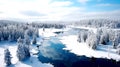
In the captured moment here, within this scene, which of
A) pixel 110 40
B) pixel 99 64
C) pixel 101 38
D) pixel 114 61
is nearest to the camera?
pixel 99 64

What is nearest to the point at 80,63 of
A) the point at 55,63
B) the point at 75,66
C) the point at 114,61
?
the point at 75,66

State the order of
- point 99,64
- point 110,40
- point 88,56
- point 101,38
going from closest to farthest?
1. point 99,64
2. point 88,56
3. point 101,38
4. point 110,40

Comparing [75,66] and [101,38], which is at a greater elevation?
[101,38]

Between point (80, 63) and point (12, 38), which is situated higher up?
point (12, 38)

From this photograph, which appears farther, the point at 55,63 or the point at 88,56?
the point at 88,56

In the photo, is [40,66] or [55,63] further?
[55,63]

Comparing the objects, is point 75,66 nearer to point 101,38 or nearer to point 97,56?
point 97,56

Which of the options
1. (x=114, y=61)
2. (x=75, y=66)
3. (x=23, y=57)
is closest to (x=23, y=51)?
(x=23, y=57)

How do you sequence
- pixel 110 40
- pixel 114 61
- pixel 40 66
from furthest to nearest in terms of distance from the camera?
pixel 110 40
pixel 114 61
pixel 40 66

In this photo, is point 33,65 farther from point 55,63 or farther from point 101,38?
point 101,38
